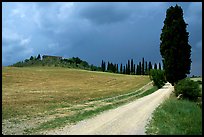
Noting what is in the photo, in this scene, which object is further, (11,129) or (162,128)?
(11,129)

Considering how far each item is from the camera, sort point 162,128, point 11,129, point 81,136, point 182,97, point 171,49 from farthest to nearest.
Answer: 1. point 171,49
2. point 182,97
3. point 11,129
4. point 162,128
5. point 81,136

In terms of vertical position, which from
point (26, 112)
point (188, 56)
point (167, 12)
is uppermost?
point (167, 12)

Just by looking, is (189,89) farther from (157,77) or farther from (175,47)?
(157,77)

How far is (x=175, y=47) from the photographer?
3338 cm

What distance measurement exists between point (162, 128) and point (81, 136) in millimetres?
3899

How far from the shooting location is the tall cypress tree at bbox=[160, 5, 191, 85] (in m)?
33.0

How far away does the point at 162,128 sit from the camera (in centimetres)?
1580

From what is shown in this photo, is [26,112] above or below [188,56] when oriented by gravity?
below

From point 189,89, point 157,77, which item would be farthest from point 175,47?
point 157,77

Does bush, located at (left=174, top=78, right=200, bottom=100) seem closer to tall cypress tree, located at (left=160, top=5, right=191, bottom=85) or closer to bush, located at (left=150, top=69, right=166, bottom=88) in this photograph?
tall cypress tree, located at (left=160, top=5, right=191, bottom=85)

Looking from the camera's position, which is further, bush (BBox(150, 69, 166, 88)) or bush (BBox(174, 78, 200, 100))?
bush (BBox(150, 69, 166, 88))

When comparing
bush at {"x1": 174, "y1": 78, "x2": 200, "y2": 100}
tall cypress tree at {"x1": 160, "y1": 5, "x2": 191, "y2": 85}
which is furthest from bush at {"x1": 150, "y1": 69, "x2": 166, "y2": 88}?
bush at {"x1": 174, "y1": 78, "x2": 200, "y2": 100}

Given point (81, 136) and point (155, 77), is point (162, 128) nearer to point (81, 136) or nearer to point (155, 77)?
point (81, 136)

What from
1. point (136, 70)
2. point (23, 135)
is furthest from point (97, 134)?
point (136, 70)
